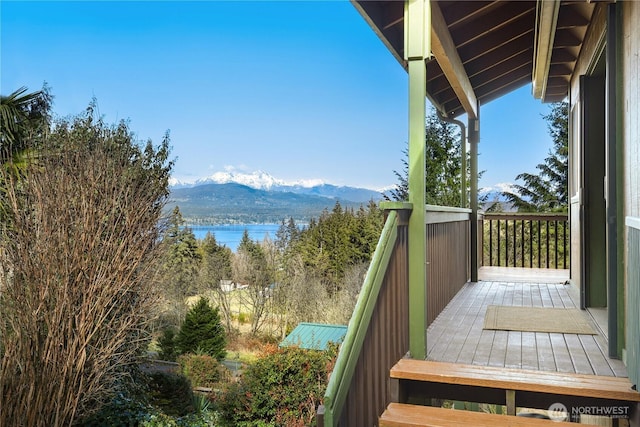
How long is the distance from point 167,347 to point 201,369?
187 centimetres

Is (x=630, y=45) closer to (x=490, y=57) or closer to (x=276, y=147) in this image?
(x=490, y=57)

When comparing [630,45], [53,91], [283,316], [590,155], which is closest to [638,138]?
[630,45]

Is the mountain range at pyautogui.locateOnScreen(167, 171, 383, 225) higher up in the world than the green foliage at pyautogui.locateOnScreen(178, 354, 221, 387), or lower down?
higher up

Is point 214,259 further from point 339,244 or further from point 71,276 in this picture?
point 71,276

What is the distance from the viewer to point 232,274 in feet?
65.8

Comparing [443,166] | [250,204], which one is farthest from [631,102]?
[250,204]

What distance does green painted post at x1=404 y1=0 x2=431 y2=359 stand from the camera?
2621mm

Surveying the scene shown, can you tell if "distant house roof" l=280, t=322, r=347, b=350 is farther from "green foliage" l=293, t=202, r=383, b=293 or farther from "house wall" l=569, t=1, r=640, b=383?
"house wall" l=569, t=1, r=640, b=383

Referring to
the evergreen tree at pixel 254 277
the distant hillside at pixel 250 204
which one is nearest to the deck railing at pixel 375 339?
the evergreen tree at pixel 254 277

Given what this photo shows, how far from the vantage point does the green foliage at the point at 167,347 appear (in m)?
13.6

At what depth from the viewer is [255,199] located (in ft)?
95.1

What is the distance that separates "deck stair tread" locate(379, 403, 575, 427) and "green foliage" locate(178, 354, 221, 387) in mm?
11113

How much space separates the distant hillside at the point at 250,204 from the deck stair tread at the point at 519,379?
1889cm

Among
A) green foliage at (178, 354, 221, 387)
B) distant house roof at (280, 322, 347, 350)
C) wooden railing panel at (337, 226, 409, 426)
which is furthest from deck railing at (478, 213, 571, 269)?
green foliage at (178, 354, 221, 387)
